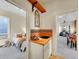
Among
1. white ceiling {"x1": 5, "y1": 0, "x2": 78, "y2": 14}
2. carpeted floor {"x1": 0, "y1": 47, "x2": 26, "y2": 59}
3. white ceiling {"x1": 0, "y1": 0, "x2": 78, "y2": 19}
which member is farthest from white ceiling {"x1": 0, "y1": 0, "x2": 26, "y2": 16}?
carpeted floor {"x1": 0, "y1": 47, "x2": 26, "y2": 59}

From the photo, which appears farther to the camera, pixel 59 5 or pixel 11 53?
pixel 59 5

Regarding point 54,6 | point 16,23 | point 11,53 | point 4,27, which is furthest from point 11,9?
point 54,6

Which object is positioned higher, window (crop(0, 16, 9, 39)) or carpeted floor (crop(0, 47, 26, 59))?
window (crop(0, 16, 9, 39))

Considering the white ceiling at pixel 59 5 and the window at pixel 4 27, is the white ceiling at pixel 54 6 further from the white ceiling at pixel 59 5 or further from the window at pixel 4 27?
the window at pixel 4 27

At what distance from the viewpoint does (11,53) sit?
2.23 metres

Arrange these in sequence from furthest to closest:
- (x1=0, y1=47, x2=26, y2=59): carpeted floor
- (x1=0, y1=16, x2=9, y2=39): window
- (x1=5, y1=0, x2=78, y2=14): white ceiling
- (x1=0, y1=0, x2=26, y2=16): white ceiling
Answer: (x1=5, y1=0, x2=78, y2=14): white ceiling, (x1=0, y1=0, x2=26, y2=16): white ceiling, (x1=0, y1=16, x2=9, y2=39): window, (x1=0, y1=47, x2=26, y2=59): carpeted floor

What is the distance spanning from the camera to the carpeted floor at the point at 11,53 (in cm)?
209

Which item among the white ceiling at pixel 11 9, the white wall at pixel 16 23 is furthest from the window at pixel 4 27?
the white ceiling at pixel 11 9

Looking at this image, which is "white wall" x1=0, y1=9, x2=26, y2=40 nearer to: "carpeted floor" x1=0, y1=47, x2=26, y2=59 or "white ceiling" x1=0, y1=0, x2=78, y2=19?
"white ceiling" x1=0, y1=0, x2=78, y2=19

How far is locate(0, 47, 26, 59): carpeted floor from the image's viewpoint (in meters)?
2.09

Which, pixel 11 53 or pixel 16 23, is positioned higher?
pixel 16 23

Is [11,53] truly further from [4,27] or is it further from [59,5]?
[59,5]

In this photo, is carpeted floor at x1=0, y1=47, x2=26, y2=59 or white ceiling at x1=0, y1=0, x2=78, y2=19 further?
white ceiling at x1=0, y1=0, x2=78, y2=19

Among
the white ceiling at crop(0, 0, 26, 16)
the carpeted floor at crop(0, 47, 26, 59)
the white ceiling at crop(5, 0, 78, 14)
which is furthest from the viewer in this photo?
the white ceiling at crop(5, 0, 78, 14)
